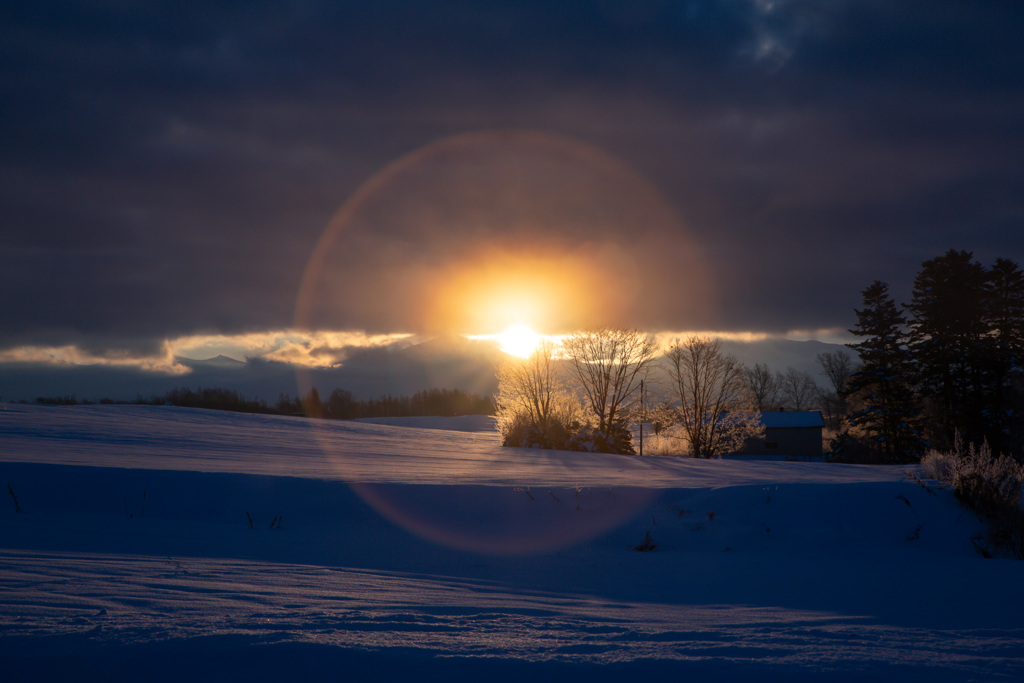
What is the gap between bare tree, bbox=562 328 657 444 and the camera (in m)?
36.9

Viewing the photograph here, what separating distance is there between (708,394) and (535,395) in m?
17.7

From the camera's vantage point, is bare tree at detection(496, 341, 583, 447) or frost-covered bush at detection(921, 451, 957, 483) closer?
frost-covered bush at detection(921, 451, 957, 483)

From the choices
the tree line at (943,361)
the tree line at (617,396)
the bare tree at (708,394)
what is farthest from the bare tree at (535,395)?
the tree line at (943,361)

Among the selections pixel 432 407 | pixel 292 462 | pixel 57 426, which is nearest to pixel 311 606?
pixel 292 462

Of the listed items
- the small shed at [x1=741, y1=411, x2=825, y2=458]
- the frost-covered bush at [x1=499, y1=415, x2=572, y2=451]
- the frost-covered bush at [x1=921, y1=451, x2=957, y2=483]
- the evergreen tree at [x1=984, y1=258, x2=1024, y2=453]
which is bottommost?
the small shed at [x1=741, y1=411, x2=825, y2=458]

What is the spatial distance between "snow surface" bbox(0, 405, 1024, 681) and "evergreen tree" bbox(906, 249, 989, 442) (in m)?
32.6

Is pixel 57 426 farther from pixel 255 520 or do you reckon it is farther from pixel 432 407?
pixel 432 407

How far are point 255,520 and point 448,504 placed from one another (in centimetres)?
321

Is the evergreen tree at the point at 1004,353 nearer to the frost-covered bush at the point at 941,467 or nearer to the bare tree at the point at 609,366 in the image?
the bare tree at the point at 609,366

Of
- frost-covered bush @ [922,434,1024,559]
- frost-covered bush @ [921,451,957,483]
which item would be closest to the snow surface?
frost-covered bush @ [922,434,1024,559]

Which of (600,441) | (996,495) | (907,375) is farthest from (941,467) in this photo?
(907,375)

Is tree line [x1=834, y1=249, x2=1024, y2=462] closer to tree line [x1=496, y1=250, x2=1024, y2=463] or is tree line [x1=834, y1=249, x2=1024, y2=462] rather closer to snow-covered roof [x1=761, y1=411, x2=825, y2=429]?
tree line [x1=496, y1=250, x2=1024, y2=463]

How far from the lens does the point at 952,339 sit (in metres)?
37.3

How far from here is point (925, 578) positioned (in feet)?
25.1
